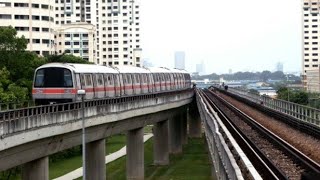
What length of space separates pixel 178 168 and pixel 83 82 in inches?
973

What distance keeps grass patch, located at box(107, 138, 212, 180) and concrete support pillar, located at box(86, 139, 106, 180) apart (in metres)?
11.3

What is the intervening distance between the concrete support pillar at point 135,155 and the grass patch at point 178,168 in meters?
2.54

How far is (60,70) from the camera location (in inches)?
1518

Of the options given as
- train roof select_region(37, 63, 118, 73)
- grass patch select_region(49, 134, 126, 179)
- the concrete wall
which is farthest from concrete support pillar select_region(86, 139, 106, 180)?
grass patch select_region(49, 134, 126, 179)

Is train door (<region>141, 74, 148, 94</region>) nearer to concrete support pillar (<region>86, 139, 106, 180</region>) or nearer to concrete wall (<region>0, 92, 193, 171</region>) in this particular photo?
concrete wall (<region>0, 92, 193, 171</region>)

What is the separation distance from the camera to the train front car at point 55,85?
3831 cm

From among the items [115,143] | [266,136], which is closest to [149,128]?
[115,143]

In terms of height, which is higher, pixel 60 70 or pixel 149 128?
pixel 60 70

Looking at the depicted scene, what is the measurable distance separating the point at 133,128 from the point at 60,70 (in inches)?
553

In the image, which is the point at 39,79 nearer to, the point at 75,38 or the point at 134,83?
the point at 134,83

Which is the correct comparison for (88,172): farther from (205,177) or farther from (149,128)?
(149,128)

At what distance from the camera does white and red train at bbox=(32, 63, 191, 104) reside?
1513 inches

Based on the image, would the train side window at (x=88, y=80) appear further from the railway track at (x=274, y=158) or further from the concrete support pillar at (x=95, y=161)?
the railway track at (x=274, y=158)

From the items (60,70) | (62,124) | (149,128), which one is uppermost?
(60,70)
